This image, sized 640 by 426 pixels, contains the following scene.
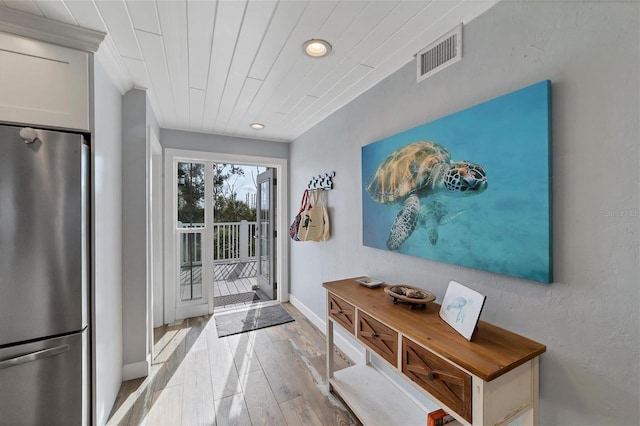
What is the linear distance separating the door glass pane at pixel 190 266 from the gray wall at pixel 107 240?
1297mm

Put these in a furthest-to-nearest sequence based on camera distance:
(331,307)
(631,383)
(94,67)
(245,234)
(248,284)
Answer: (245,234)
(248,284)
(331,307)
(94,67)
(631,383)

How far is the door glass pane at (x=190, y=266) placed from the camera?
10.7 feet

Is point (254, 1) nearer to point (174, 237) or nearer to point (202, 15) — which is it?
point (202, 15)

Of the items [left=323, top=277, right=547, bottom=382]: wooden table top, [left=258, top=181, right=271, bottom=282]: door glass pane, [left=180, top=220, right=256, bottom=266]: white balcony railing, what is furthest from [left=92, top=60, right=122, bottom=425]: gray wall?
[left=180, top=220, right=256, bottom=266]: white balcony railing

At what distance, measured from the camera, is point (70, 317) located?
1.30 metres

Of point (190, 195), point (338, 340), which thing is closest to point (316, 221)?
point (338, 340)

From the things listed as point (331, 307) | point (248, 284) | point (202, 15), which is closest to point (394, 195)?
point (331, 307)

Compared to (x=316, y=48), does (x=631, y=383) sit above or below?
below

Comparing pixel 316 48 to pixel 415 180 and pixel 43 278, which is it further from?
pixel 43 278

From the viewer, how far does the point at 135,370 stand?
2072 millimetres

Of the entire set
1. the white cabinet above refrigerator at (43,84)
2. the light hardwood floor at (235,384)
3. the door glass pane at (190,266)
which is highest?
the white cabinet above refrigerator at (43,84)

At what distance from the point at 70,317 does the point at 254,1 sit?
5.90ft

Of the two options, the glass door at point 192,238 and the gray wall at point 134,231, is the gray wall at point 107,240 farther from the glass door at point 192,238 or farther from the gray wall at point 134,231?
the glass door at point 192,238

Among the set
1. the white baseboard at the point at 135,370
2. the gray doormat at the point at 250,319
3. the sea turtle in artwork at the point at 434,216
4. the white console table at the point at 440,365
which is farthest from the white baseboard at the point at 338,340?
the white baseboard at the point at 135,370
